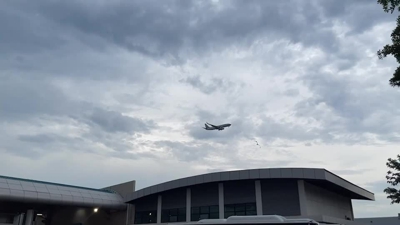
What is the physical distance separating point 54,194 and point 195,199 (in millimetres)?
11950

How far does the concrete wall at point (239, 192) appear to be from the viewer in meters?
Result: 29.9

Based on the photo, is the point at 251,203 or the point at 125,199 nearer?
the point at 251,203

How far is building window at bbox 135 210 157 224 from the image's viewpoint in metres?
34.9

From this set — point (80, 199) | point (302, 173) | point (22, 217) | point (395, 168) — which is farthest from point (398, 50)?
point (22, 217)

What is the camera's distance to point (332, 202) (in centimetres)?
3381

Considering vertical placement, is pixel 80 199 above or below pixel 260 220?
above

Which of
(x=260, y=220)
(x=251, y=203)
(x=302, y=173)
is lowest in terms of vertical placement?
(x=260, y=220)

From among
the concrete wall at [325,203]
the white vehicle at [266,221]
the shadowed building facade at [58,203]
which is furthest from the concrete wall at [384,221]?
the white vehicle at [266,221]

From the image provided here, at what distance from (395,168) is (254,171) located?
35.2 feet

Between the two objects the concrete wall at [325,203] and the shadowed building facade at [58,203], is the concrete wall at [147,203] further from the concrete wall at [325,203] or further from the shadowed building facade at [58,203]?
the concrete wall at [325,203]

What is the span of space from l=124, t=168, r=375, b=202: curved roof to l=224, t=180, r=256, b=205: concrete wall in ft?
4.64

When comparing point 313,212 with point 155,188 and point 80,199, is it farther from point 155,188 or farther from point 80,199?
point 80,199

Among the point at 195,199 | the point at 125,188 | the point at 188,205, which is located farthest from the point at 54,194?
the point at 195,199

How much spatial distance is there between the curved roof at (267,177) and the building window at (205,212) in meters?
2.29
